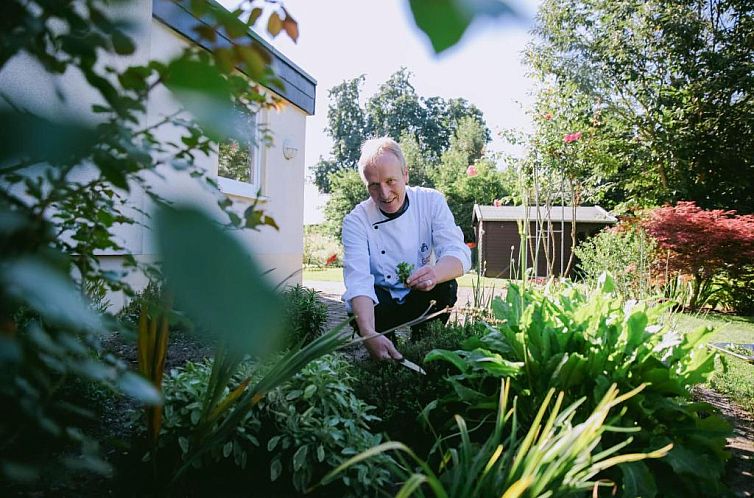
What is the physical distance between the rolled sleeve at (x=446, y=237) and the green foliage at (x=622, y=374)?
0.80m

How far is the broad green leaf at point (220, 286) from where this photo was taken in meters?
0.25

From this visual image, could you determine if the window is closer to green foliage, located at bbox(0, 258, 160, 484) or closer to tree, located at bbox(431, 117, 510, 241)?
green foliage, located at bbox(0, 258, 160, 484)

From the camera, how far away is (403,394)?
217 cm

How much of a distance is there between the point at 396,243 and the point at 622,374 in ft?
5.21

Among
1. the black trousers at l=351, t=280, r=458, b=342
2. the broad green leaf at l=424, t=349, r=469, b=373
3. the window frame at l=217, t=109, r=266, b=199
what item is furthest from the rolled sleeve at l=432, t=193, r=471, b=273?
the window frame at l=217, t=109, r=266, b=199

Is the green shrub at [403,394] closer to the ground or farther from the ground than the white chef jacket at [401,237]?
closer to the ground

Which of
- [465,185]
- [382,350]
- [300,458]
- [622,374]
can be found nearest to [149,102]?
[300,458]

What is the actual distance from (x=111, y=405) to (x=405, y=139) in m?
33.7

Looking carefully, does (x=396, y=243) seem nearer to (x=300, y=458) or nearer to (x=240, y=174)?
(x=300, y=458)

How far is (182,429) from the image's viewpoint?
1.69 meters

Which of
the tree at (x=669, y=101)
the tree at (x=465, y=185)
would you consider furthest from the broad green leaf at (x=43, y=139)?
the tree at (x=465, y=185)

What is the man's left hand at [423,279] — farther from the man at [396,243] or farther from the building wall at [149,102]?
the building wall at [149,102]

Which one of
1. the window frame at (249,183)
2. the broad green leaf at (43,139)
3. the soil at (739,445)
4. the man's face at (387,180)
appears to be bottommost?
the soil at (739,445)

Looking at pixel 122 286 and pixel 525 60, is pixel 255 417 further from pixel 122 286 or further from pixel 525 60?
pixel 525 60
